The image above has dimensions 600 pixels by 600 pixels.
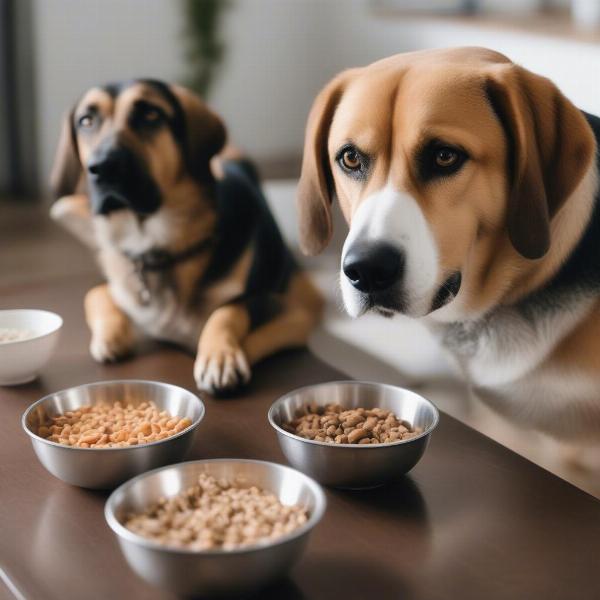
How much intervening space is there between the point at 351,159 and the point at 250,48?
374 cm

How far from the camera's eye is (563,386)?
141 cm

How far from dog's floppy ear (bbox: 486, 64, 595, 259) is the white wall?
2.45 m

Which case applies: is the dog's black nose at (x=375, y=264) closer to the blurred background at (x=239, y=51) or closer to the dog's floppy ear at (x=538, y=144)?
the dog's floppy ear at (x=538, y=144)

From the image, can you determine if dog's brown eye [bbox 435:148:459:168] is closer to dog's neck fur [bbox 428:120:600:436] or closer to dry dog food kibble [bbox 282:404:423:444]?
dog's neck fur [bbox 428:120:600:436]

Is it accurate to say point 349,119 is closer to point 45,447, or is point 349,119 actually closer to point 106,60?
point 45,447

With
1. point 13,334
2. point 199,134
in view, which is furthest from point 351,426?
point 199,134

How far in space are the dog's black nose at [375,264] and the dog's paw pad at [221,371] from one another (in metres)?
0.31

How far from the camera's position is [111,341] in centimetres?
158

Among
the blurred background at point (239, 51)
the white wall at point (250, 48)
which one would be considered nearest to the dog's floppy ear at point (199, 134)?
the blurred background at point (239, 51)

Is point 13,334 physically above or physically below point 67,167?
below

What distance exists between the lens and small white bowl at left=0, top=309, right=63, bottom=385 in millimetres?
1423

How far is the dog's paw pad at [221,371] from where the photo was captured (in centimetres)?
143

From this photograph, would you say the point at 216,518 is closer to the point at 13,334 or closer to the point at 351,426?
the point at 351,426

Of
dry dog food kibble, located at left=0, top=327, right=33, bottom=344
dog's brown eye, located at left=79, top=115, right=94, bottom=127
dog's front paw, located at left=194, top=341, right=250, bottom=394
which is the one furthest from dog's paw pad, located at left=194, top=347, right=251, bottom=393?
dog's brown eye, located at left=79, top=115, right=94, bottom=127
